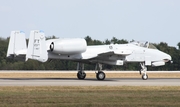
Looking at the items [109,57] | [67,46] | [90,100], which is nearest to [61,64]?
[109,57]

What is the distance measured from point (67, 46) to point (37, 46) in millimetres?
2234

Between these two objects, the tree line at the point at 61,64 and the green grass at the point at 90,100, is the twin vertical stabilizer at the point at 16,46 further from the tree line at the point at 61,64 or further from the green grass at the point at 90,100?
the tree line at the point at 61,64

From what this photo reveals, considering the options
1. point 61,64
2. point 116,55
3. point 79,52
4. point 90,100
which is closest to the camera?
point 90,100

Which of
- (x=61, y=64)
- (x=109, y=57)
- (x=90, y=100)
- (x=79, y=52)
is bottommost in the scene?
(x=90, y=100)

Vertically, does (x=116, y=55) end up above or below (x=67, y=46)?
below

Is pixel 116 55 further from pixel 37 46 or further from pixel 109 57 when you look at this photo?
pixel 37 46

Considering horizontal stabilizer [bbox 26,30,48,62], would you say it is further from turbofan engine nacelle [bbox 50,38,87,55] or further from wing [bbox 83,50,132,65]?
wing [bbox 83,50,132,65]

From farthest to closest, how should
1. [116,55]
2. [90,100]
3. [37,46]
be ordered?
[116,55]
[37,46]
[90,100]

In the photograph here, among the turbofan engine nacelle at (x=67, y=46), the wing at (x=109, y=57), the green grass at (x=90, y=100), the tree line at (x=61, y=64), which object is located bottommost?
the green grass at (x=90, y=100)

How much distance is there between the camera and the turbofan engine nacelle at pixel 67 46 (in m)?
34.3

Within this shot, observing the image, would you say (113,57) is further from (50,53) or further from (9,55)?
(9,55)

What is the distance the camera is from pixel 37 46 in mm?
34188

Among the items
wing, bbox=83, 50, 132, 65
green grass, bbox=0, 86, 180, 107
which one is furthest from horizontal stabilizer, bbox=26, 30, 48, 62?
green grass, bbox=0, 86, 180, 107

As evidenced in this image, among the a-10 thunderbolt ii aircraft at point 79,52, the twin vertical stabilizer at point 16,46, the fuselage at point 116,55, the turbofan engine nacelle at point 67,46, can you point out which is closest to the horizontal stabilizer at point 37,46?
the a-10 thunderbolt ii aircraft at point 79,52
